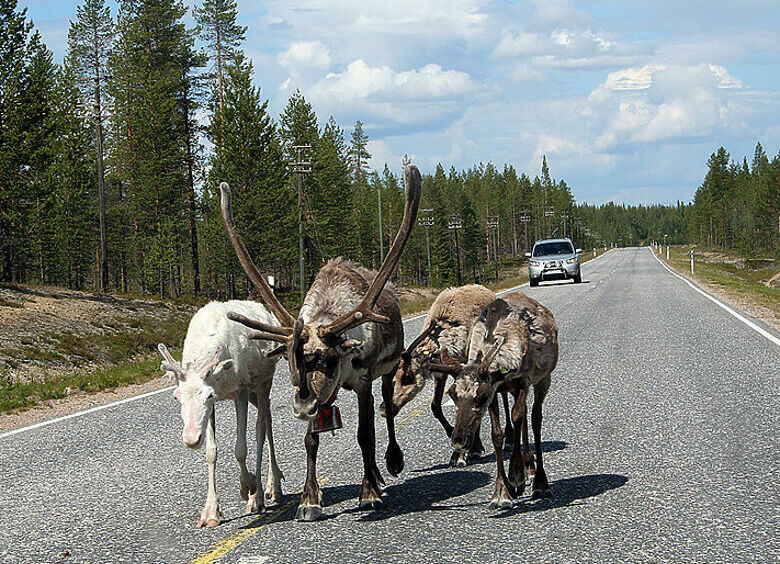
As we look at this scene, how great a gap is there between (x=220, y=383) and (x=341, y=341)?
99cm

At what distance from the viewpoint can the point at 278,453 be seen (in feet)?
25.5

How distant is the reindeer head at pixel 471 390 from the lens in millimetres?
5215

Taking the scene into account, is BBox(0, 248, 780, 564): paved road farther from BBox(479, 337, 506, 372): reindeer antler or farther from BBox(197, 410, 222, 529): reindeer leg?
BBox(479, 337, 506, 372): reindeer antler

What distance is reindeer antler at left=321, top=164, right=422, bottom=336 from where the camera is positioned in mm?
5246

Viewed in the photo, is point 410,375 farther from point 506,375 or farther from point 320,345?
point 320,345

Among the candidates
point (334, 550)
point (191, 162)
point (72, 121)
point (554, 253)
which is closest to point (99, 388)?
point (334, 550)

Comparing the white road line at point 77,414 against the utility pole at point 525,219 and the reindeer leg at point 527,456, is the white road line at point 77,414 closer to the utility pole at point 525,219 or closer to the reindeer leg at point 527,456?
the reindeer leg at point 527,456

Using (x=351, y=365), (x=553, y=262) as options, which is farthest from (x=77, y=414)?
(x=553, y=262)

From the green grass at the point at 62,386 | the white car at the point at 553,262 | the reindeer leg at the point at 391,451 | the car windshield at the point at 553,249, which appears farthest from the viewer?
the car windshield at the point at 553,249

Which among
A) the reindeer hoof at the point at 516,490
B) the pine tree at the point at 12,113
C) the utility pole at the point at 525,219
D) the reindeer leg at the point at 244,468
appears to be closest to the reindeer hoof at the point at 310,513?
the reindeer leg at the point at 244,468

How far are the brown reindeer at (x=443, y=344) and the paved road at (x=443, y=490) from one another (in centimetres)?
60

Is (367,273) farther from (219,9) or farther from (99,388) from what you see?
(219,9)

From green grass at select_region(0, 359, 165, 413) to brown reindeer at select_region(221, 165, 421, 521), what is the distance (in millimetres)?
7944

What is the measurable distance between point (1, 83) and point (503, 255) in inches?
5313
